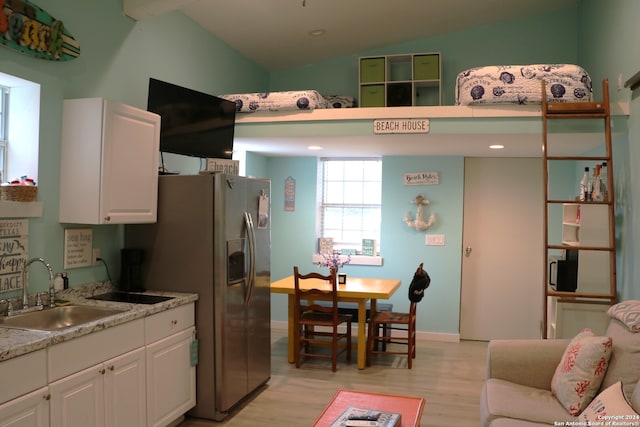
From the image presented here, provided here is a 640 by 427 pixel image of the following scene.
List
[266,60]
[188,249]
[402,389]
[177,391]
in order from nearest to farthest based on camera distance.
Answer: [177,391] < [188,249] < [402,389] < [266,60]

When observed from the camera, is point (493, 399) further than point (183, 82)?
No

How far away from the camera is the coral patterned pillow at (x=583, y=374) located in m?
2.55

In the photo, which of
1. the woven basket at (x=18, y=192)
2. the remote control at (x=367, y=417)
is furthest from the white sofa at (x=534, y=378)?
the woven basket at (x=18, y=192)

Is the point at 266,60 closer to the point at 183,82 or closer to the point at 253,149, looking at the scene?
the point at 253,149

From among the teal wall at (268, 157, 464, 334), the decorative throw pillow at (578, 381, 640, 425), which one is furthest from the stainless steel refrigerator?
the teal wall at (268, 157, 464, 334)

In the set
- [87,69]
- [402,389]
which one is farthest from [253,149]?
[402,389]

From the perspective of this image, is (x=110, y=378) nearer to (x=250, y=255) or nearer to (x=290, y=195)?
(x=250, y=255)

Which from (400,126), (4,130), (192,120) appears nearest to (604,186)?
(400,126)

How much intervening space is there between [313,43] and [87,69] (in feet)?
8.85

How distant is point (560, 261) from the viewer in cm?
397

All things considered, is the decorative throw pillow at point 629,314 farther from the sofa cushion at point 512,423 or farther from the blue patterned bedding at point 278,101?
the blue patterned bedding at point 278,101

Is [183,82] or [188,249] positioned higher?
[183,82]

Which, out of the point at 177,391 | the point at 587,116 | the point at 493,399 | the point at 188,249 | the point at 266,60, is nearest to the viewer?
the point at 493,399

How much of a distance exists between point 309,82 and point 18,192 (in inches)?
155
